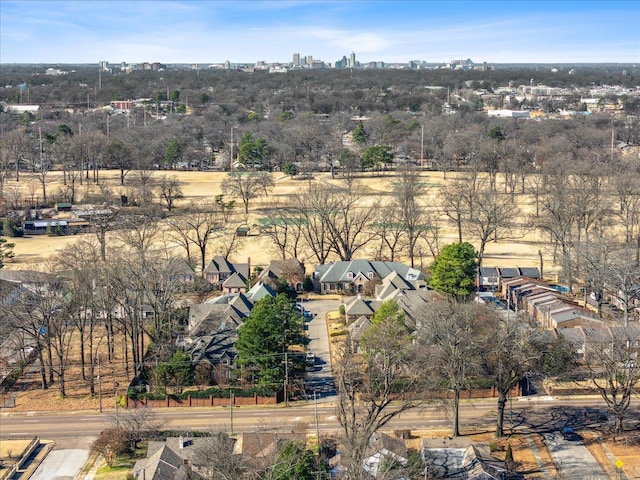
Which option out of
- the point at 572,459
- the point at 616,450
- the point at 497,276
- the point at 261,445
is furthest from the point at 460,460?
the point at 497,276

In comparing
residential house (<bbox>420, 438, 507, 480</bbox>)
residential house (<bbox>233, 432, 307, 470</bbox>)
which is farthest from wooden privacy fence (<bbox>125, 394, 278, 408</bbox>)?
residential house (<bbox>420, 438, 507, 480</bbox>)

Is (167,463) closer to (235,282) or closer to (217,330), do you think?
(217,330)

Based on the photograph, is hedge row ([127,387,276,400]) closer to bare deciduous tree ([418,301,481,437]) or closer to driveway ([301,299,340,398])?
driveway ([301,299,340,398])

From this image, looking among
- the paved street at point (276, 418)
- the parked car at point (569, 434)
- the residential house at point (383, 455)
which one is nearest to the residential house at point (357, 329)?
the paved street at point (276, 418)

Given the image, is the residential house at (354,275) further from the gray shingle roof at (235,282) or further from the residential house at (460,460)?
the residential house at (460,460)

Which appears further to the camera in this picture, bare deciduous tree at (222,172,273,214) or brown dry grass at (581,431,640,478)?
bare deciduous tree at (222,172,273,214)

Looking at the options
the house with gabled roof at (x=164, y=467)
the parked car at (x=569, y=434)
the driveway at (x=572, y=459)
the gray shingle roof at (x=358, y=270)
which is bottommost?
the driveway at (x=572, y=459)
